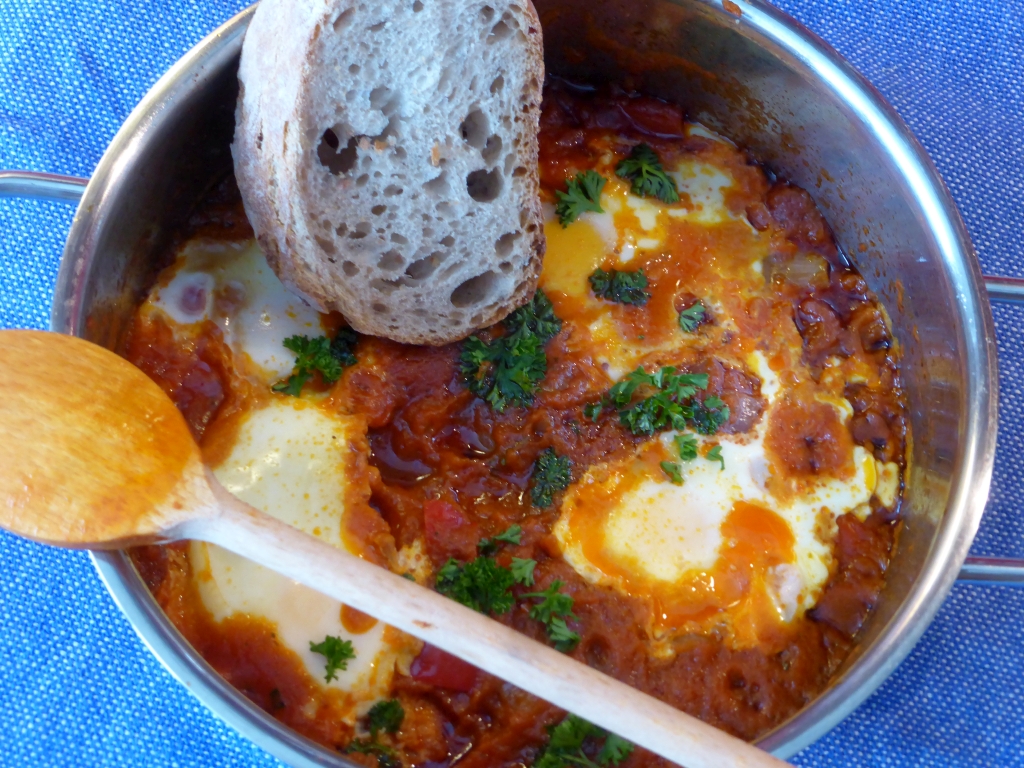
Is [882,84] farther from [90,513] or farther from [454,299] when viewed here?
[90,513]

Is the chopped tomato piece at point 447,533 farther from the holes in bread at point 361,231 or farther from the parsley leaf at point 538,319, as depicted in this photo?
the holes in bread at point 361,231

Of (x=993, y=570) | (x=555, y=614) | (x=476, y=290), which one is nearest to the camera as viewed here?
(x=993, y=570)

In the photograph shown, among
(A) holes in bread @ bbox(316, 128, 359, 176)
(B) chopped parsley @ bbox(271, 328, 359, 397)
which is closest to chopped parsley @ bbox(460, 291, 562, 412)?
(B) chopped parsley @ bbox(271, 328, 359, 397)

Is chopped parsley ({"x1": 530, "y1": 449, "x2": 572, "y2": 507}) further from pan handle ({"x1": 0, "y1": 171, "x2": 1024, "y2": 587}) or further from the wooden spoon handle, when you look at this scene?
pan handle ({"x1": 0, "y1": 171, "x2": 1024, "y2": 587})

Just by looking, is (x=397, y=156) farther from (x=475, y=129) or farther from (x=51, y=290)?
(x=51, y=290)

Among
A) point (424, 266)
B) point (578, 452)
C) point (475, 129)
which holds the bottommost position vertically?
point (578, 452)

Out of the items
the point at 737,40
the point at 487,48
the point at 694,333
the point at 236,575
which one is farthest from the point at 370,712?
the point at 737,40

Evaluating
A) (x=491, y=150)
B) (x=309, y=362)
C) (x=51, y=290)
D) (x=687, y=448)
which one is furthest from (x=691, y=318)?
(x=51, y=290)
